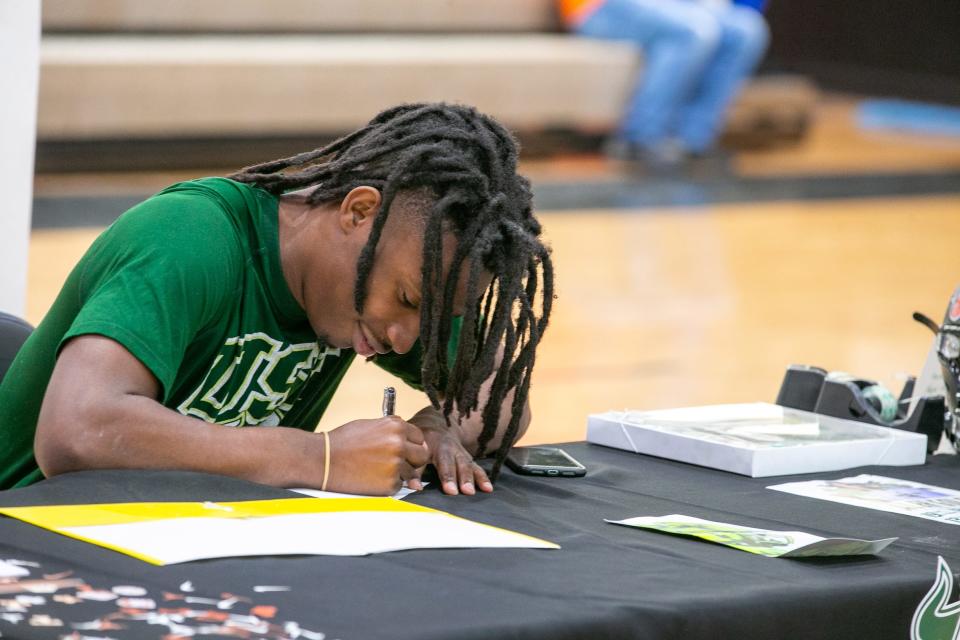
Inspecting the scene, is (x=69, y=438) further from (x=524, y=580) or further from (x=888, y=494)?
(x=888, y=494)

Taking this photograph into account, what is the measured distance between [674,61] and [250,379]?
20.1 ft

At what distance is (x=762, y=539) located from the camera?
4.06 ft

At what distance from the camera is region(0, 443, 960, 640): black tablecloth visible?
0.95 metres

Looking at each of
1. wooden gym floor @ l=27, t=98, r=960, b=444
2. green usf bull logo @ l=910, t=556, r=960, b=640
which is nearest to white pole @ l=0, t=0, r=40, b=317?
wooden gym floor @ l=27, t=98, r=960, b=444

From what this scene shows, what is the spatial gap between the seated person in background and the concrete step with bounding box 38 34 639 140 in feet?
0.34

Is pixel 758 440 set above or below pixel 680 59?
below

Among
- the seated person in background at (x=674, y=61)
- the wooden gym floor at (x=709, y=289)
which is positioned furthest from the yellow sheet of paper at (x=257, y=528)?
the seated person in background at (x=674, y=61)

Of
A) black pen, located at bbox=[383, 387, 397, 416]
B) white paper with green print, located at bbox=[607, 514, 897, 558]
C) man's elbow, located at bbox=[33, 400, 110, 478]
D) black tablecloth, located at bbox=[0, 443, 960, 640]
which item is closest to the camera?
black tablecloth, located at bbox=[0, 443, 960, 640]

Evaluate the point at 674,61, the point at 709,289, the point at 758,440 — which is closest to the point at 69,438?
the point at 758,440

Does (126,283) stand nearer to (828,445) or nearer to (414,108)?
(414,108)

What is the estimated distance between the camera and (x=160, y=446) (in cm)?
130

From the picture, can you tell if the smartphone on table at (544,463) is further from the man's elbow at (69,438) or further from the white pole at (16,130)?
the white pole at (16,130)

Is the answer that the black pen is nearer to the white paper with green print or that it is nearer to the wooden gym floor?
the white paper with green print

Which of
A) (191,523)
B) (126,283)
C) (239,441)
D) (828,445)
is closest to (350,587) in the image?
(191,523)
